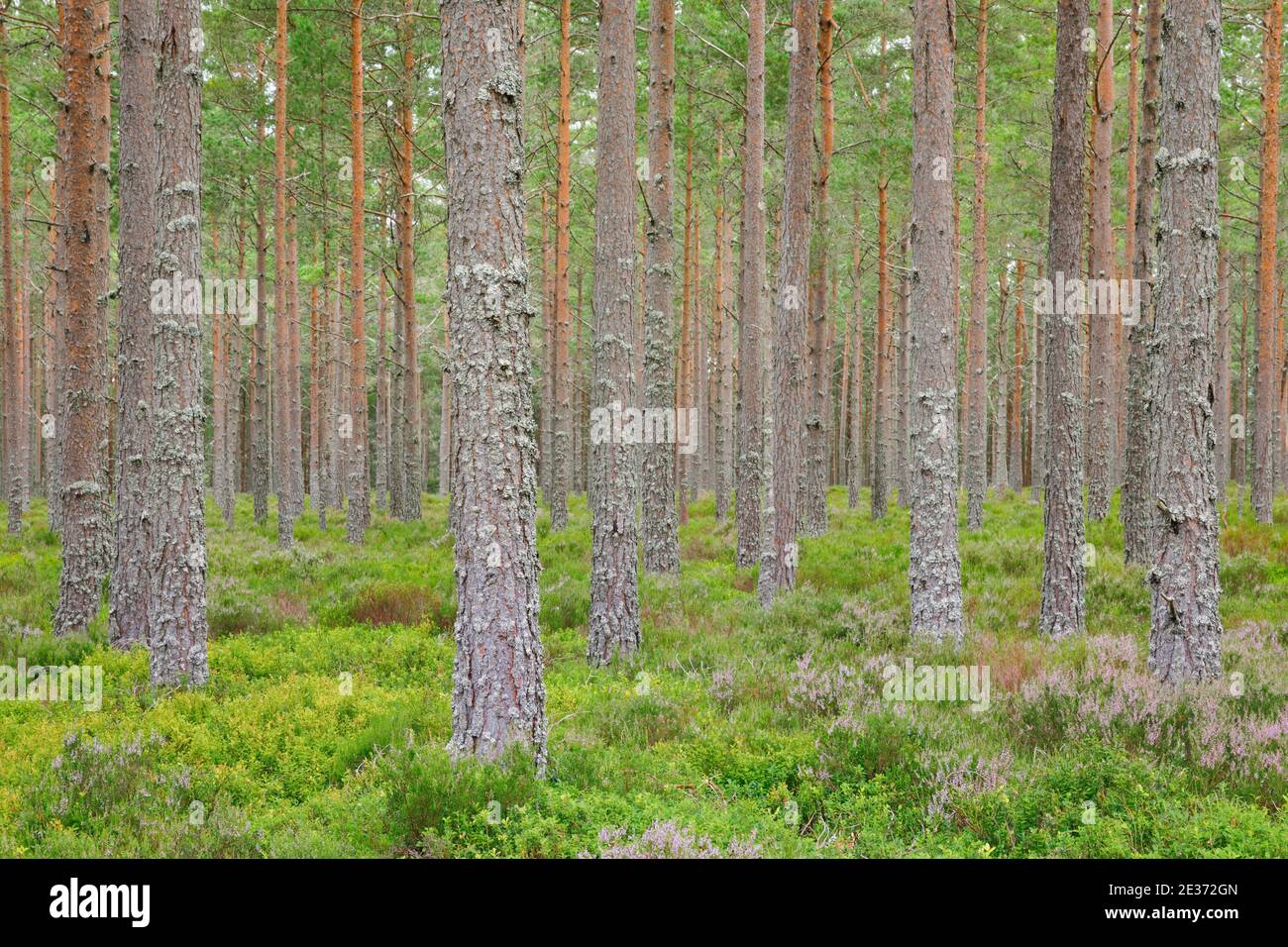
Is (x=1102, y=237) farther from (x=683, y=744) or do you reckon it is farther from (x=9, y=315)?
(x=9, y=315)

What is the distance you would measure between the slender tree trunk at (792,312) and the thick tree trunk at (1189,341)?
169 inches

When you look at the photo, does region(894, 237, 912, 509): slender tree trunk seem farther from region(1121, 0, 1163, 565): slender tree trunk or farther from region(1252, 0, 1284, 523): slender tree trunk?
region(1121, 0, 1163, 565): slender tree trunk

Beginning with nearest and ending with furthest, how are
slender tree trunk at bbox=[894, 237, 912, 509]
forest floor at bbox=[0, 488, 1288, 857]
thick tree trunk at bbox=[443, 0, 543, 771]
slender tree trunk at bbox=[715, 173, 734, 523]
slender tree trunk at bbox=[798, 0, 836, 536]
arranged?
forest floor at bbox=[0, 488, 1288, 857] < thick tree trunk at bbox=[443, 0, 543, 771] < slender tree trunk at bbox=[798, 0, 836, 536] < slender tree trunk at bbox=[894, 237, 912, 509] < slender tree trunk at bbox=[715, 173, 734, 523]

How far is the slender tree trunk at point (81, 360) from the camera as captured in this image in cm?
905

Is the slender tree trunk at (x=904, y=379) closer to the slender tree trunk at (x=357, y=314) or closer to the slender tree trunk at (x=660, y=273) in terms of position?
the slender tree trunk at (x=660, y=273)

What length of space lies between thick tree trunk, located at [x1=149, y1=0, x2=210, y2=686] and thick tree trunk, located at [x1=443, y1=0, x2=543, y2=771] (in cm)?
352

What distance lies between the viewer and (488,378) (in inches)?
194

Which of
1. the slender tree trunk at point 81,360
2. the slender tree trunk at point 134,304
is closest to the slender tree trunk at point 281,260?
the slender tree trunk at point 81,360

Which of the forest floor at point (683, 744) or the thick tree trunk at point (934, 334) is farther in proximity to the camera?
the thick tree trunk at point (934, 334)

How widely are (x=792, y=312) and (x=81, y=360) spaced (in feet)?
27.6

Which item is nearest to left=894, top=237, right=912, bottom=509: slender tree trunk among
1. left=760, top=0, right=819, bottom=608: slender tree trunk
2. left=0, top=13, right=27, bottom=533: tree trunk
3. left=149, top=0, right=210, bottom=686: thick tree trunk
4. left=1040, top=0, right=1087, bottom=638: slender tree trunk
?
left=760, top=0, right=819, bottom=608: slender tree trunk

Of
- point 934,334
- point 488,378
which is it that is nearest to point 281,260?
point 934,334

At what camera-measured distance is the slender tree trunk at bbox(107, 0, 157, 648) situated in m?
8.30
